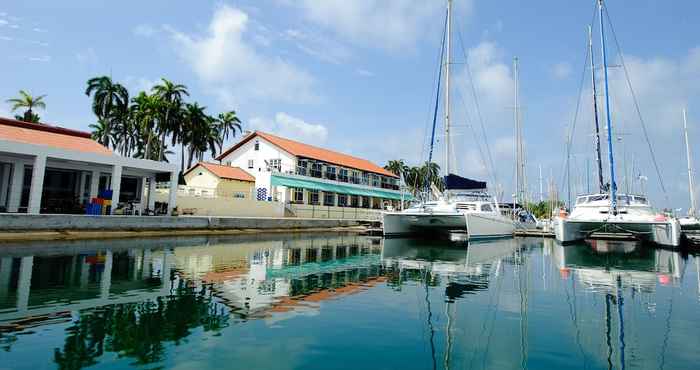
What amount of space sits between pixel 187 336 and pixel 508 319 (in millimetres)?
5528

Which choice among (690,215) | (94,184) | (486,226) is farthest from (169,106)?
(690,215)

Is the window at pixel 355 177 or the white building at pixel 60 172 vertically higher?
the window at pixel 355 177

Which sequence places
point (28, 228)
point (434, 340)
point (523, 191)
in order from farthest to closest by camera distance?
point (523, 191)
point (28, 228)
point (434, 340)

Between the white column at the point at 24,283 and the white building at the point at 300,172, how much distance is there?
2533cm

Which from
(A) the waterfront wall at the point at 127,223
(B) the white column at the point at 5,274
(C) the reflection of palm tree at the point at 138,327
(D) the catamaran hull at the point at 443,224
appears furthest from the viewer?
(D) the catamaran hull at the point at 443,224

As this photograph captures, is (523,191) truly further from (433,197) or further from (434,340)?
(434,340)

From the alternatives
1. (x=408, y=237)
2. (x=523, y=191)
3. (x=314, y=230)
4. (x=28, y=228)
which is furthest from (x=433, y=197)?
(x=28, y=228)

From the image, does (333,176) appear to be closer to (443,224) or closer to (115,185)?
(443,224)

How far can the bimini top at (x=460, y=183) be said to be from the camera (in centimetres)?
2474

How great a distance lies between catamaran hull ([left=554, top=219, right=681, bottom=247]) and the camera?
20531 mm

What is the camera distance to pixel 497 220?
A: 26531mm

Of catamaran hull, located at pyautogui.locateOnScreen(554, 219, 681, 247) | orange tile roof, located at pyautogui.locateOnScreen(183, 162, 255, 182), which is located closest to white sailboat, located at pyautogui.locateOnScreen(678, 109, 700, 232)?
catamaran hull, located at pyautogui.locateOnScreen(554, 219, 681, 247)

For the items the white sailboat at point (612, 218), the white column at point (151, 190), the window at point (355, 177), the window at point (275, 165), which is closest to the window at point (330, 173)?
the window at point (355, 177)

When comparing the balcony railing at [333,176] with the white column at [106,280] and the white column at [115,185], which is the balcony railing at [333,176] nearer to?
the white column at [115,185]
